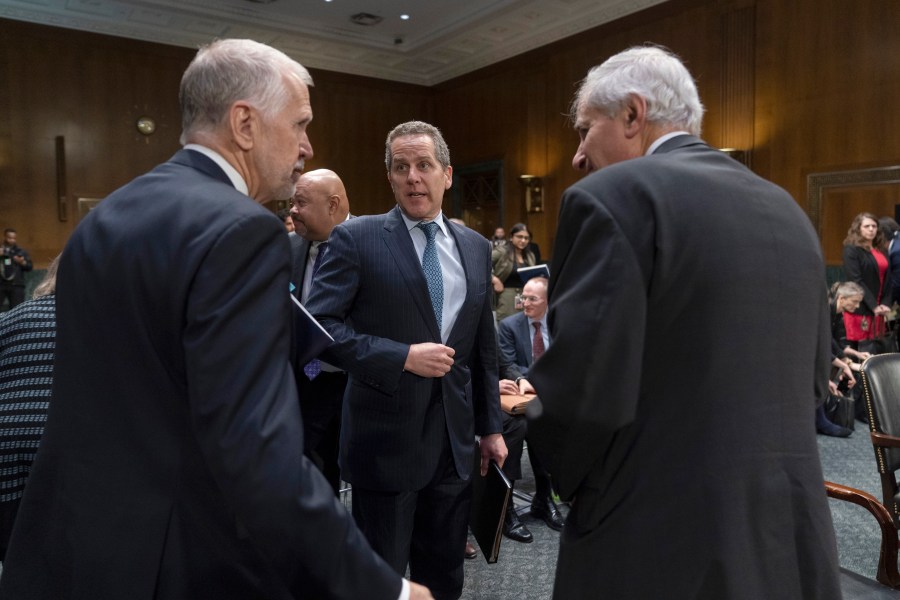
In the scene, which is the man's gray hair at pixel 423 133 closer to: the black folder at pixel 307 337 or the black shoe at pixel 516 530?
the black folder at pixel 307 337

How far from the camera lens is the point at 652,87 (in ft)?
3.76

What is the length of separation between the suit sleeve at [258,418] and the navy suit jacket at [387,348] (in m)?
0.92

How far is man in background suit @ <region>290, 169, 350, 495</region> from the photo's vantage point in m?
2.84

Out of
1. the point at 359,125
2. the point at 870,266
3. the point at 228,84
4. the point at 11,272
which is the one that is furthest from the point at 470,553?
the point at 359,125

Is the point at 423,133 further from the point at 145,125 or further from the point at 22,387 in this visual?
the point at 145,125

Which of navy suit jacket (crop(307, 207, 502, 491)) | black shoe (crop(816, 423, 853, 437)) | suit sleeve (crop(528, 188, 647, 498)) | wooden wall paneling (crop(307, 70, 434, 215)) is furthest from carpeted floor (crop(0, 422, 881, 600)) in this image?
wooden wall paneling (crop(307, 70, 434, 215))

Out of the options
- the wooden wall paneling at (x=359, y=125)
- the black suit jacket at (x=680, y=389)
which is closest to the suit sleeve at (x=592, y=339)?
the black suit jacket at (x=680, y=389)

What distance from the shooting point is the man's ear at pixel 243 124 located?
39.8 inches

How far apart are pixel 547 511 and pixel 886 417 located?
1699mm

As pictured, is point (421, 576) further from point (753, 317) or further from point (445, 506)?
point (753, 317)

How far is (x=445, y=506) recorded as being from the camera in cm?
194

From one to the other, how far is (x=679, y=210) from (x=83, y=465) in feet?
3.12

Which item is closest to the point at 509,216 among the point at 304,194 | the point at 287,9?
the point at 287,9

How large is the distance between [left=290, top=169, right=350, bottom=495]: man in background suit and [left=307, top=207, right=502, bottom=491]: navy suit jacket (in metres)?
0.90
